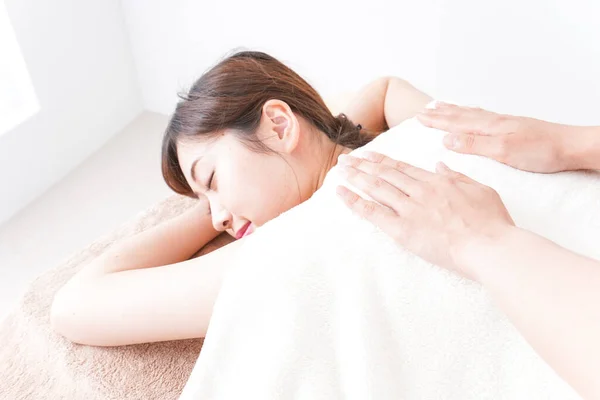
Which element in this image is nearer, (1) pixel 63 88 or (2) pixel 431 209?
(2) pixel 431 209

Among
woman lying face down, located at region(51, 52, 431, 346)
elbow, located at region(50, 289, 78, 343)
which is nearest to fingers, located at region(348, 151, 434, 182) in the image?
woman lying face down, located at region(51, 52, 431, 346)

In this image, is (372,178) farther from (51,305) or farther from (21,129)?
(21,129)

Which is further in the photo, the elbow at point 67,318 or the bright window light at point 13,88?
the bright window light at point 13,88

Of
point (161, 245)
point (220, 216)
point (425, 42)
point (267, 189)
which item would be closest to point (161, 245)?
point (161, 245)

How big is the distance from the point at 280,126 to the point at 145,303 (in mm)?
391

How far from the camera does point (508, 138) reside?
1.03 metres

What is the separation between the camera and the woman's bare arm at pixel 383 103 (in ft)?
4.97

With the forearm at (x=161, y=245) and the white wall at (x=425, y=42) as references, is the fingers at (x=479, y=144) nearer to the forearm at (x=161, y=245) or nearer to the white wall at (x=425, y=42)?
the forearm at (x=161, y=245)

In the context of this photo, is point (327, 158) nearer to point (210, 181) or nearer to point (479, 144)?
point (210, 181)

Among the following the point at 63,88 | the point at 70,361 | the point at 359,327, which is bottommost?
the point at 70,361

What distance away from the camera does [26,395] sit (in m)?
1.28

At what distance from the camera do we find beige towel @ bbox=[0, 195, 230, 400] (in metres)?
1.18

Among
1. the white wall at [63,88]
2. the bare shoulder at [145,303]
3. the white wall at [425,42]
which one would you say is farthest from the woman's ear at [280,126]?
the white wall at [63,88]

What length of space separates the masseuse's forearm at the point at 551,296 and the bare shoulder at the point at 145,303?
0.43 meters
